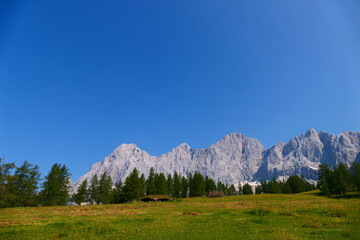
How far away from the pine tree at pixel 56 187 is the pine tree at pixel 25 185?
16.2 feet

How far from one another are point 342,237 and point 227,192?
168444 mm

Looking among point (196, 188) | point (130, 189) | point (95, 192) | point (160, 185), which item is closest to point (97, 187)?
point (95, 192)

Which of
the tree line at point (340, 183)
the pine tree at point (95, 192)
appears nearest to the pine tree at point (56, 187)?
the pine tree at point (95, 192)

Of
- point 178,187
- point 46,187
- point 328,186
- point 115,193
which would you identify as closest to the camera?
point 46,187

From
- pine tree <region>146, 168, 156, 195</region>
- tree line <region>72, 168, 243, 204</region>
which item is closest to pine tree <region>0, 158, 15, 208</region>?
tree line <region>72, 168, 243, 204</region>

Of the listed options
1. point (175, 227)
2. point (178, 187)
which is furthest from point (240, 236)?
point (178, 187)

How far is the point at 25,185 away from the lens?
69.8 metres

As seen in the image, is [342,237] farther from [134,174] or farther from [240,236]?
[134,174]

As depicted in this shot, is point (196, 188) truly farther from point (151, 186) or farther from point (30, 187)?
point (30, 187)

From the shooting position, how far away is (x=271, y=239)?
13.2 metres

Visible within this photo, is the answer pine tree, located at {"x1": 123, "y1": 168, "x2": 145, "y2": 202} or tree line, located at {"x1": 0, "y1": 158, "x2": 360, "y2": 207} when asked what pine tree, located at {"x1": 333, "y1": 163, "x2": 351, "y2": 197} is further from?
pine tree, located at {"x1": 123, "y1": 168, "x2": 145, "y2": 202}

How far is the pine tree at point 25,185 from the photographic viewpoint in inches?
2677

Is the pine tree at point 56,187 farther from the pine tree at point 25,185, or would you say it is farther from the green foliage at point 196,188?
the green foliage at point 196,188

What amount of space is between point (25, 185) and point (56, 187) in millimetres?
11744
